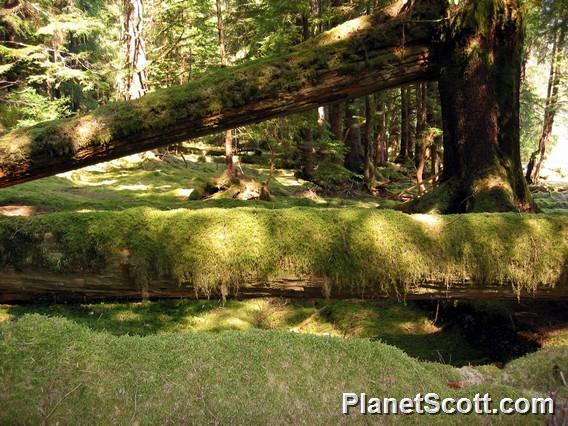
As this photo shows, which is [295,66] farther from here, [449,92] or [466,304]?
[466,304]

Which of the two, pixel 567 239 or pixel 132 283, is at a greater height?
pixel 567 239

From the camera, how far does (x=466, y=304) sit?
5.14 metres

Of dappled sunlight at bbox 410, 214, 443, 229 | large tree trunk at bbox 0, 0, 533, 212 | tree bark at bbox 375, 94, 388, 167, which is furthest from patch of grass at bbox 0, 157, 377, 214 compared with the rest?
tree bark at bbox 375, 94, 388, 167

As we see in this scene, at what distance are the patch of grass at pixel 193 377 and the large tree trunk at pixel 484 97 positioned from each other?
3.54 m

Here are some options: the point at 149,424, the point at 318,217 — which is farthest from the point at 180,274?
the point at 149,424

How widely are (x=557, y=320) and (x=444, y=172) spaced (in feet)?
8.23

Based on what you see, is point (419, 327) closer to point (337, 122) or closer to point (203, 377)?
point (203, 377)

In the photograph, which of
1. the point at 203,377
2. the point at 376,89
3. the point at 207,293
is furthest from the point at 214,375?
the point at 376,89

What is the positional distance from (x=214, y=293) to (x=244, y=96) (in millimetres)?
2816

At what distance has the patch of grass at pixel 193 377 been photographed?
2.05 metres

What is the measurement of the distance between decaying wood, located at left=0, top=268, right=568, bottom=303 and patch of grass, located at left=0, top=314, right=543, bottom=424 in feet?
4.11

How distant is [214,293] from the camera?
4027 millimetres

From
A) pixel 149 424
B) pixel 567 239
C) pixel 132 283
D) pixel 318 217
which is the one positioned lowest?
pixel 149 424

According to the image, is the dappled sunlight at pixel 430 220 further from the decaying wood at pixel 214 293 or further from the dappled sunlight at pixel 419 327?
the dappled sunlight at pixel 419 327
